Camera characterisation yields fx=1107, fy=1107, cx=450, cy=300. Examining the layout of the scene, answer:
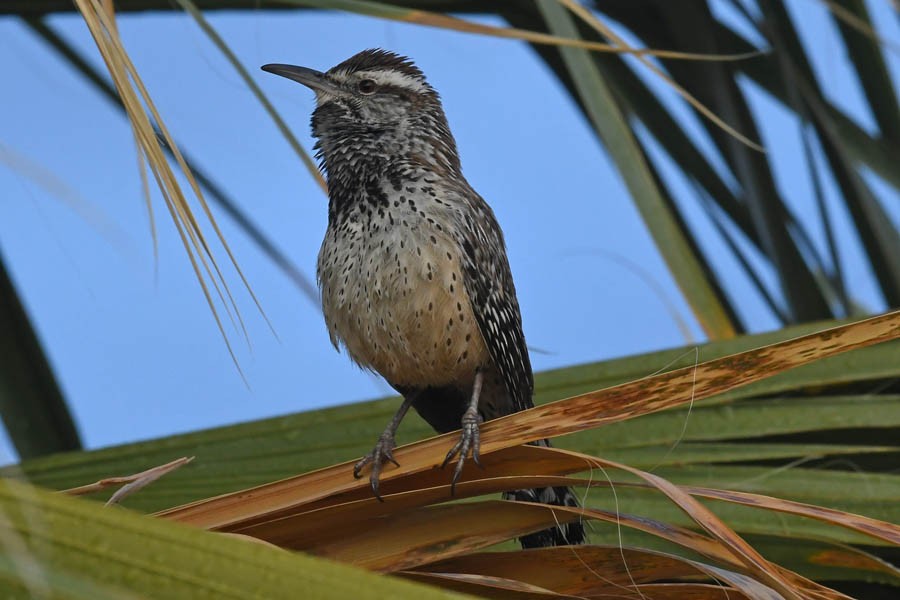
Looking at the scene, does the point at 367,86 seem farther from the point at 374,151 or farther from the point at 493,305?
the point at 493,305

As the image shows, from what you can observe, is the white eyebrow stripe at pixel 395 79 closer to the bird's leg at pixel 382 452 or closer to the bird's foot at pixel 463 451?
the bird's leg at pixel 382 452

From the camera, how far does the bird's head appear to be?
8.34 feet

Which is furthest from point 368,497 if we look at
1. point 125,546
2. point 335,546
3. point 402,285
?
point 402,285

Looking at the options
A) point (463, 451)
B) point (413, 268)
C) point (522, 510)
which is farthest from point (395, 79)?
point (522, 510)

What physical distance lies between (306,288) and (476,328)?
0.37 meters

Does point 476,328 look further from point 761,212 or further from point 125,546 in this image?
point 125,546

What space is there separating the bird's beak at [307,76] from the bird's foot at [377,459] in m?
1.02

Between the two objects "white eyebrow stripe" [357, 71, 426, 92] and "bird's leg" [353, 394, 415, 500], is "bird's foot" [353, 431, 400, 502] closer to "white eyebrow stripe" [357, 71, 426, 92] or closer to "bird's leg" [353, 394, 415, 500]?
"bird's leg" [353, 394, 415, 500]

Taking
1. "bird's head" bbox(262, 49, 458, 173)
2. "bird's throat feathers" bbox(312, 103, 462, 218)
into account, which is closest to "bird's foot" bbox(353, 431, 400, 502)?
"bird's throat feathers" bbox(312, 103, 462, 218)

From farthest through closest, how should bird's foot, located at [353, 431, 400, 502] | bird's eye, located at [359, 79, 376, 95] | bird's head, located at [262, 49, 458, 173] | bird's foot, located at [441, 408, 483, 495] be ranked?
bird's eye, located at [359, 79, 376, 95], bird's head, located at [262, 49, 458, 173], bird's foot, located at [441, 408, 483, 495], bird's foot, located at [353, 431, 400, 502]

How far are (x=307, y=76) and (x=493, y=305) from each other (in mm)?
785

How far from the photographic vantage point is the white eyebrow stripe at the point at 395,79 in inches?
104

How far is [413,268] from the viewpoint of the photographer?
2.21m

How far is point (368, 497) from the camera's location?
1.27 m
